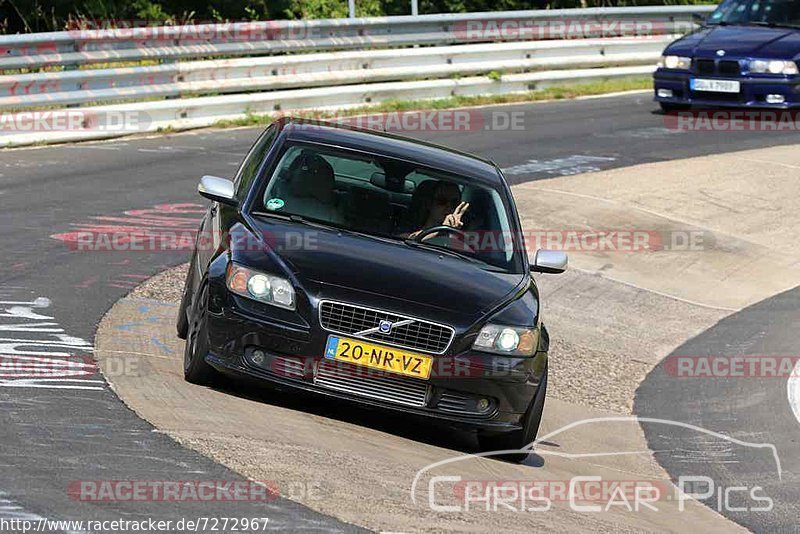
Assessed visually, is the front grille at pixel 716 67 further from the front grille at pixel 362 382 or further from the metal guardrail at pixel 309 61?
the front grille at pixel 362 382

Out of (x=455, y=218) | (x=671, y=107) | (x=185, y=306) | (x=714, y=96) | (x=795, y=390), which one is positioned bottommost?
(x=795, y=390)

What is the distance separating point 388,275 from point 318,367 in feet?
2.12

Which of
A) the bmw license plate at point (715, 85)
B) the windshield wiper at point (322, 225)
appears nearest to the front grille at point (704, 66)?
the bmw license plate at point (715, 85)

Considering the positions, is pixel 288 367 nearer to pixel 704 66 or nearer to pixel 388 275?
pixel 388 275

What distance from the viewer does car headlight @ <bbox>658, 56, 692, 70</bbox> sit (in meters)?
20.9

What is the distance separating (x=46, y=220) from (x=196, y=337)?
17.6 ft

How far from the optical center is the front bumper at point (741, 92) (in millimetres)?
20453

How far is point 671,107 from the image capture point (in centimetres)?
2244

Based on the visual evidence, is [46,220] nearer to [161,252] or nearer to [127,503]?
[161,252]

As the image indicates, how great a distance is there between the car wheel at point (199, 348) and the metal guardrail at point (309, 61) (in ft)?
30.7

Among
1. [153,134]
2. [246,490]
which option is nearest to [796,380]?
[246,490]

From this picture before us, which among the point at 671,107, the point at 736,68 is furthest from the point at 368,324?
the point at 671,107

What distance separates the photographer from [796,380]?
10.9 m

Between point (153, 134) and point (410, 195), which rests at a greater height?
point (410, 195)
